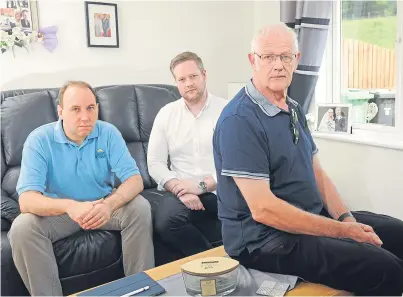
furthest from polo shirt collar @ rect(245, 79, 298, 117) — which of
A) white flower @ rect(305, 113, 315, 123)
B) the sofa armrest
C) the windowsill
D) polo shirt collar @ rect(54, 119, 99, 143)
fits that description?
white flower @ rect(305, 113, 315, 123)

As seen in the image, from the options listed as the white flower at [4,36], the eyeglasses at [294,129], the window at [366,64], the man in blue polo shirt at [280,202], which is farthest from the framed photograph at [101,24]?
the eyeglasses at [294,129]

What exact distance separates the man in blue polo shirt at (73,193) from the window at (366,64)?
1.66 metres

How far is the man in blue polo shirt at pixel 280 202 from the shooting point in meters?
1.41

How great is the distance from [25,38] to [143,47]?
837mm

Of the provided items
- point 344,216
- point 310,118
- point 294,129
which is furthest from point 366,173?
point 294,129

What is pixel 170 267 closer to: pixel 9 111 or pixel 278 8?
pixel 9 111

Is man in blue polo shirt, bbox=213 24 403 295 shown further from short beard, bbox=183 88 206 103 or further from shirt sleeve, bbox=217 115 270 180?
short beard, bbox=183 88 206 103

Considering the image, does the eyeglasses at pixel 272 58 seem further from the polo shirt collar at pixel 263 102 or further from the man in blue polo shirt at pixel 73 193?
the man in blue polo shirt at pixel 73 193

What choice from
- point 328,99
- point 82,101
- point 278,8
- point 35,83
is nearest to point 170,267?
point 82,101

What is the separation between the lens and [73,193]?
2.12m

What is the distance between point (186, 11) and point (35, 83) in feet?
4.19

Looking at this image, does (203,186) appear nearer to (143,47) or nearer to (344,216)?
(344,216)

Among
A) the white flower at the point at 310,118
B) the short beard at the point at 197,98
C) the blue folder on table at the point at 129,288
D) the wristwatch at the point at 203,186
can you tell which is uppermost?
the short beard at the point at 197,98

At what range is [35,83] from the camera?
2855mm
